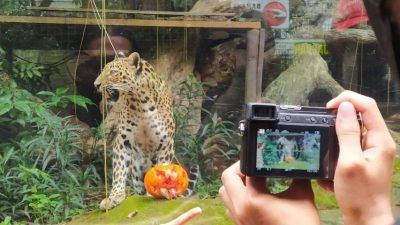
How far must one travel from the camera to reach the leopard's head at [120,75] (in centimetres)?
299

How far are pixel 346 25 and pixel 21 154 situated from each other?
1.57 meters

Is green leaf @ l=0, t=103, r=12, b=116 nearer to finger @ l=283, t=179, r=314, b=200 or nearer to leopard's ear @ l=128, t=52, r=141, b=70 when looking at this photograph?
leopard's ear @ l=128, t=52, r=141, b=70

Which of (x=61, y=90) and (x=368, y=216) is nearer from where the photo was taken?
(x=368, y=216)

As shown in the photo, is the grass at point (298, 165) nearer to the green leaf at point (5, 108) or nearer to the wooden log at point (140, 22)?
the wooden log at point (140, 22)

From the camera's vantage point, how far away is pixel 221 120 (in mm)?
3148

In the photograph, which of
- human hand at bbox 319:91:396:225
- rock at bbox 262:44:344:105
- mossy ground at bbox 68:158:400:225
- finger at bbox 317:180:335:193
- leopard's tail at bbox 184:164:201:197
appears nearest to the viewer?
human hand at bbox 319:91:396:225

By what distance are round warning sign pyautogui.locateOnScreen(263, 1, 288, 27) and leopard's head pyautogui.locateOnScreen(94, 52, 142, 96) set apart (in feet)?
2.00

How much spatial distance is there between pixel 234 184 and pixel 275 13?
234 centimetres

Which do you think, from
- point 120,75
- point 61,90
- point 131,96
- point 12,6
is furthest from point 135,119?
point 12,6

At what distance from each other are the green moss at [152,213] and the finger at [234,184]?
2.10 m

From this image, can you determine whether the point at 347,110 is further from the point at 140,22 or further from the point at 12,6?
the point at 12,6

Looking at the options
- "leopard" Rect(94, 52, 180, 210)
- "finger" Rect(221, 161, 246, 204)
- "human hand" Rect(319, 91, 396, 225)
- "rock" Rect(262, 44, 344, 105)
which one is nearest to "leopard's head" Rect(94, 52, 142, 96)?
"leopard" Rect(94, 52, 180, 210)

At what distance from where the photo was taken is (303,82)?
3.27m

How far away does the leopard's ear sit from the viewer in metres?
3.02
